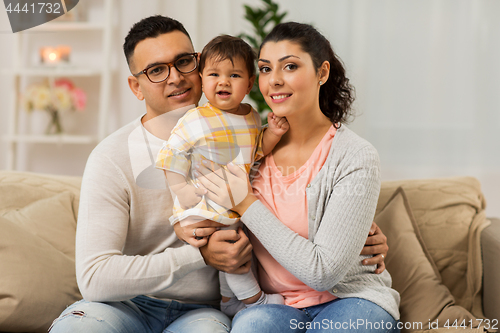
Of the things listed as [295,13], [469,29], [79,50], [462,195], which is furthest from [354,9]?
[79,50]

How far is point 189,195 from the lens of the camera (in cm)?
130

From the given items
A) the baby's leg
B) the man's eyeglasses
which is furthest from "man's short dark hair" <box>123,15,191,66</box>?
the baby's leg

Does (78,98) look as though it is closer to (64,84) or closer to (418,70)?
(64,84)

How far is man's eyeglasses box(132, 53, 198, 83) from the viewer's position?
140 centimetres

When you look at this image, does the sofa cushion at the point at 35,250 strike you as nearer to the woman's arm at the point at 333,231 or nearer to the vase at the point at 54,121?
the woman's arm at the point at 333,231

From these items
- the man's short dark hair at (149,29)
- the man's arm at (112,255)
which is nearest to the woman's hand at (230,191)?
the man's arm at (112,255)

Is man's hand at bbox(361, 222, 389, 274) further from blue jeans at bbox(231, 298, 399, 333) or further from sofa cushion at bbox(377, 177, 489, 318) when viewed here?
sofa cushion at bbox(377, 177, 489, 318)

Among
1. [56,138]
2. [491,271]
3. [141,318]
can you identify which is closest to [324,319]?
[141,318]

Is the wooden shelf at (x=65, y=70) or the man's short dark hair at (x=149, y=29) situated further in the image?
the wooden shelf at (x=65, y=70)

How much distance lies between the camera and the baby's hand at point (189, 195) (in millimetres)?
1299

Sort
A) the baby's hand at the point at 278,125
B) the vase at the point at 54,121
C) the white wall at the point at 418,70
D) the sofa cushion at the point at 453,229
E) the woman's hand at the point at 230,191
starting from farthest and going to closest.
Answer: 1. the vase at the point at 54,121
2. the white wall at the point at 418,70
3. the sofa cushion at the point at 453,229
4. the baby's hand at the point at 278,125
5. the woman's hand at the point at 230,191

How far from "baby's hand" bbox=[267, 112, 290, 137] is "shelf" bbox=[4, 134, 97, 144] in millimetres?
2008

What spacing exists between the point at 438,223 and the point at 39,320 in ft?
5.51

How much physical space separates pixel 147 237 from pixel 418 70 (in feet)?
7.65
